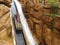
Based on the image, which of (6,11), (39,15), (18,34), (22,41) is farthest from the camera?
(6,11)

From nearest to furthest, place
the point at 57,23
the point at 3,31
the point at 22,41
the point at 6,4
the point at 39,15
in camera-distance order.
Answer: the point at 57,23
the point at 39,15
the point at 22,41
the point at 3,31
the point at 6,4

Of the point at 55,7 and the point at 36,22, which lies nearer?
the point at 55,7

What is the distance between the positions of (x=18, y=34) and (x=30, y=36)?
0.34m

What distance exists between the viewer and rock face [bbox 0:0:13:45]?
5.99ft

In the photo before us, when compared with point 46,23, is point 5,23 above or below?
below

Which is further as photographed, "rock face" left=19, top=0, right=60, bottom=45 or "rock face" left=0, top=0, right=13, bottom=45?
"rock face" left=0, top=0, right=13, bottom=45

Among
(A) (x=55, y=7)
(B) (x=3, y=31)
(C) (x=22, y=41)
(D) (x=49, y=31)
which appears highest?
(A) (x=55, y=7)

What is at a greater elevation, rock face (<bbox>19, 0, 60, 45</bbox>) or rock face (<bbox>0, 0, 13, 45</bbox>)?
rock face (<bbox>19, 0, 60, 45</bbox>)

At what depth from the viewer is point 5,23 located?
6.68 feet

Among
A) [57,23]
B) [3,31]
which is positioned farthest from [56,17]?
[3,31]

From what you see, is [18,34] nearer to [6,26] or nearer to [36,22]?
[36,22]

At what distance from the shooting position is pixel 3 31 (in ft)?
6.29

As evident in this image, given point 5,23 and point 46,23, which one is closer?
point 46,23

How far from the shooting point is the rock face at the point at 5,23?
1.83 metres
